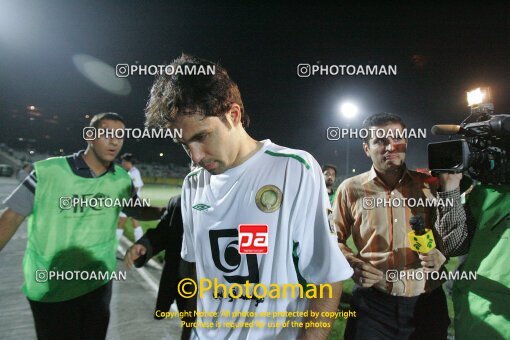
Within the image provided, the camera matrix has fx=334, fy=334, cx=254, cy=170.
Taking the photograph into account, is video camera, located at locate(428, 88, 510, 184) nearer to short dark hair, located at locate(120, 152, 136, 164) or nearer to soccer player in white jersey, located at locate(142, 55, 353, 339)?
soccer player in white jersey, located at locate(142, 55, 353, 339)

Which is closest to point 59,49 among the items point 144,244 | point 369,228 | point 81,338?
point 144,244

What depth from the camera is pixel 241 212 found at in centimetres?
104

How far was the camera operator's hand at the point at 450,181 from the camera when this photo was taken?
129 centimetres

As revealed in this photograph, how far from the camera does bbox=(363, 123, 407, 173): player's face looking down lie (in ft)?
5.01

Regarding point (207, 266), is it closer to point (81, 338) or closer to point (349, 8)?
point (81, 338)

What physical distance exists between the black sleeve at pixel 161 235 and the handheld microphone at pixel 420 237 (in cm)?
100

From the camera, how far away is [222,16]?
1.91m

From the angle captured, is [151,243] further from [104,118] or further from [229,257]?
[104,118]

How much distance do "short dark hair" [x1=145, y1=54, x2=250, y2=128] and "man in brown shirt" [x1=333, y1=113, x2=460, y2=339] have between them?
0.80 meters

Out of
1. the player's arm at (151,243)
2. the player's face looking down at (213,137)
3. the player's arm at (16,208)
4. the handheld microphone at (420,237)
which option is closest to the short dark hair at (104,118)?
the player's arm at (16,208)

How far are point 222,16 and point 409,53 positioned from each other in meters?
1.05

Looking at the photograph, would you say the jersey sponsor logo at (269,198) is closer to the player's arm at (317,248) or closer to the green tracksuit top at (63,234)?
the player's arm at (317,248)

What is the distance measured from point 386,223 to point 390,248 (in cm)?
11

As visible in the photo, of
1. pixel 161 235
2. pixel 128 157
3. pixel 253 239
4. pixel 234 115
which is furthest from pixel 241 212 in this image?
pixel 128 157
